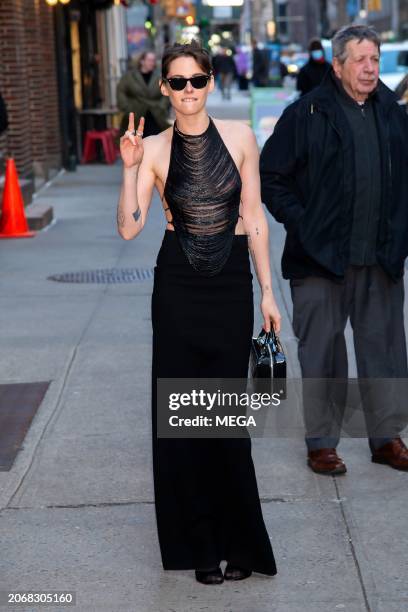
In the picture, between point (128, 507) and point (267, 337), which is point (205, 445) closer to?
point (267, 337)

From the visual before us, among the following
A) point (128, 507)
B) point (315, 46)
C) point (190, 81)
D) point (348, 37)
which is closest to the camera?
point (190, 81)

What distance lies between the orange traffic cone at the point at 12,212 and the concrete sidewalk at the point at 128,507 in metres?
4.95

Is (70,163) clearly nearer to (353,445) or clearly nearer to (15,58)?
(15,58)

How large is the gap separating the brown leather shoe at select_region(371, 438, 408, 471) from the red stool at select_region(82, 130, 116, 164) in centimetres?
1792

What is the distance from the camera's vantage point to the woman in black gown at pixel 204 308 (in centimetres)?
461

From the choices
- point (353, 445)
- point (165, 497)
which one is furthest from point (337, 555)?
point (353, 445)

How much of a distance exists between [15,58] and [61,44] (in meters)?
4.44

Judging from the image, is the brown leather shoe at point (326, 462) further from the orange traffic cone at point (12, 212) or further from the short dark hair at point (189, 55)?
the orange traffic cone at point (12, 212)

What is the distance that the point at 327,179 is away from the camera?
5789 millimetres

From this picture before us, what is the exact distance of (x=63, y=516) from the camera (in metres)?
5.49

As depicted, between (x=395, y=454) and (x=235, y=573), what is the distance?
151 centimetres

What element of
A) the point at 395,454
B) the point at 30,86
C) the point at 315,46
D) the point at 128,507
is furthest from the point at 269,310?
the point at 315,46

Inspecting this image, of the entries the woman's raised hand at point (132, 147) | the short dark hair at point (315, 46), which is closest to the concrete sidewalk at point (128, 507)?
the woman's raised hand at point (132, 147)

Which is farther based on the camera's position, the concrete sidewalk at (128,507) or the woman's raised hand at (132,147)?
the concrete sidewalk at (128,507)
